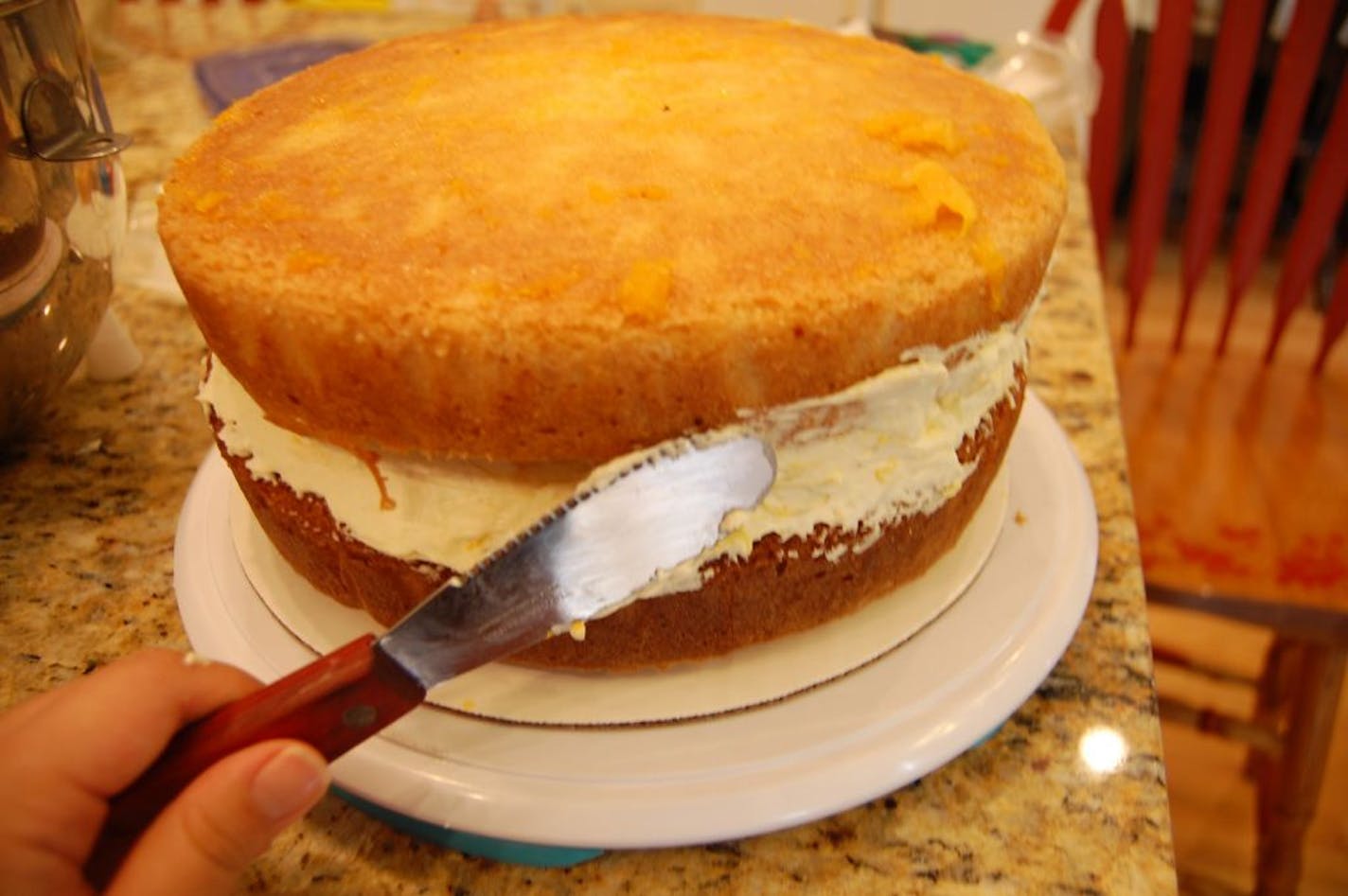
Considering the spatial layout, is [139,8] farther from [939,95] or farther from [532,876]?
[532,876]

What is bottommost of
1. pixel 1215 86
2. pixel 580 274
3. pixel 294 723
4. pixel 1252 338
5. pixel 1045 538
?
pixel 1252 338

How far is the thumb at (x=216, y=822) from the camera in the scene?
1.87 feet

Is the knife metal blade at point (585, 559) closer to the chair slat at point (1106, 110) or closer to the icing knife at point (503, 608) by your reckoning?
the icing knife at point (503, 608)

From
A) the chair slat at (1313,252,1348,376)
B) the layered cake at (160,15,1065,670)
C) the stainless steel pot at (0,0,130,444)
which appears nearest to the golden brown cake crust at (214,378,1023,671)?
the layered cake at (160,15,1065,670)

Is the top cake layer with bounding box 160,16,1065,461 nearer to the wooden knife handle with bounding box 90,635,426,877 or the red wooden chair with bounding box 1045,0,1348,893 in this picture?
the wooden knife handle with bounding box 90,635,426,877

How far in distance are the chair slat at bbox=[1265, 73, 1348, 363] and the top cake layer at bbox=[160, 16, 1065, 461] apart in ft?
4.10

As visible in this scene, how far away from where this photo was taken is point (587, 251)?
2.36ft

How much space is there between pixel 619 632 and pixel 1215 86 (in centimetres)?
174

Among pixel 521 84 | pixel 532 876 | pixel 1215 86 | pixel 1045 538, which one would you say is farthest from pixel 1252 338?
pixel 532 876

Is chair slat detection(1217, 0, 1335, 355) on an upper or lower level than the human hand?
lower

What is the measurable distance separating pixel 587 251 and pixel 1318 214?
66.8 inches

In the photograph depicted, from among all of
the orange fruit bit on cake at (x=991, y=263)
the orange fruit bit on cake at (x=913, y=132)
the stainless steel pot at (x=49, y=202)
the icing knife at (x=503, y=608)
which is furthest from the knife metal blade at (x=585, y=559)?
the stainless steel pot at (x=49, y=202)

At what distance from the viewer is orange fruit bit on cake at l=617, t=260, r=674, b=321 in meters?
0.67

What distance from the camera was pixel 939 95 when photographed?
98 centimetres
